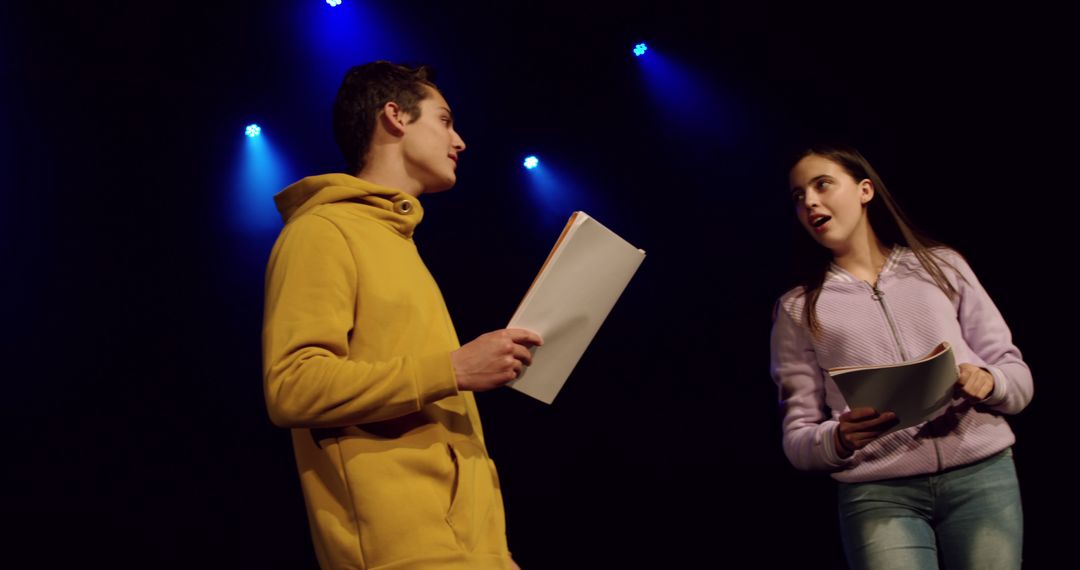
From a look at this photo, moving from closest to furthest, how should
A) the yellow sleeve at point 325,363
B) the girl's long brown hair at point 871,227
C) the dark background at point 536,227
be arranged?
the yellow sleeve at point 325,363
the girl's long brown hair at point 871,227
the dark background at point 536,227

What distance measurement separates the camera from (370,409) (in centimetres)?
104

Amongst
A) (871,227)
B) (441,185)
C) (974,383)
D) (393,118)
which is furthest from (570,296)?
(871,227)

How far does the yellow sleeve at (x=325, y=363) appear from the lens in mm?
1030

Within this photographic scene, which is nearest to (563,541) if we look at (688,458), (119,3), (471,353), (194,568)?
(688,458)

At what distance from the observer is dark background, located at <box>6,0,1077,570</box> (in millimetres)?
2836

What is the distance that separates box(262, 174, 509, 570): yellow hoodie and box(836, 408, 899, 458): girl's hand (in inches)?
28.4

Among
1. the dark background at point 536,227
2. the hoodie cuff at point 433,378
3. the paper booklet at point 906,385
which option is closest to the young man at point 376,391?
the hoodie cuff at point 433,378

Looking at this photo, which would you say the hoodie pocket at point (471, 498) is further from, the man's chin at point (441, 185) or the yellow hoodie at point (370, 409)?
the man's chin at point (441, 185)

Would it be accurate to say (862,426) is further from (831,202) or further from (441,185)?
(441,185)

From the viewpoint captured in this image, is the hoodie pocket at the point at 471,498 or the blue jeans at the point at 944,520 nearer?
the hoodie pocket at the point at 471,498

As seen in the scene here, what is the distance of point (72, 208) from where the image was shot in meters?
3.02

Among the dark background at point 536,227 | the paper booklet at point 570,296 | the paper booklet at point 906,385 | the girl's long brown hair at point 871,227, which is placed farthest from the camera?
the dark background at point 536,227

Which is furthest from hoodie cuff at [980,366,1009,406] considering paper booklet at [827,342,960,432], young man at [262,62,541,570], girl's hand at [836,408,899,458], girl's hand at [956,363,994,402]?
young man at [262,62,541,570]

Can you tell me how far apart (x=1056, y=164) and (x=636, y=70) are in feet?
6.05
